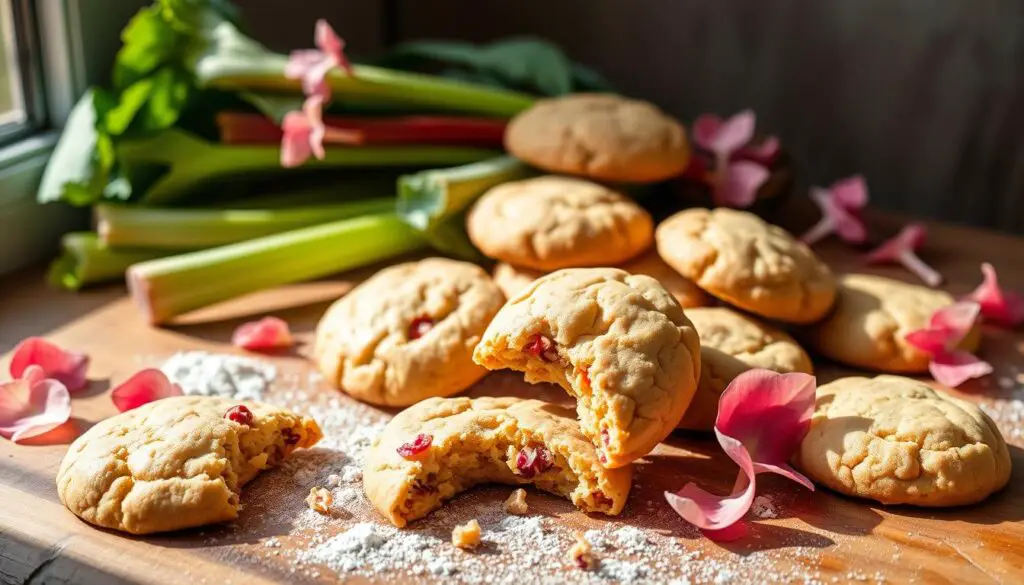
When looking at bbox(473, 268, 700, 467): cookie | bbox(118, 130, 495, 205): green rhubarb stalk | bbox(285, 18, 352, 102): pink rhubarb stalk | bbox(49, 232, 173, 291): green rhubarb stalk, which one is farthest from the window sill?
bbox(473, 268, 700, 467): cookie

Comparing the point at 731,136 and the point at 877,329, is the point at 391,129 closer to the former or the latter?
the point at 731,136

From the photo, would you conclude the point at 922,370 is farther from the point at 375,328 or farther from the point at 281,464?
the point at 281,464

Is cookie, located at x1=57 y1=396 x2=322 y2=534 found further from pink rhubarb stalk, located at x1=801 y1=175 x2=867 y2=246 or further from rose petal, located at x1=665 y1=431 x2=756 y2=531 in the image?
pink rhubarb stalk, located at x1=801 y1=175 x2=867 y2=246

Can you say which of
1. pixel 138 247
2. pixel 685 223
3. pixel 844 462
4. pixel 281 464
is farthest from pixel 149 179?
pixel 844 462

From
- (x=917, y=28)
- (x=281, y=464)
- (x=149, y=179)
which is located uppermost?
(x=917, y=28)

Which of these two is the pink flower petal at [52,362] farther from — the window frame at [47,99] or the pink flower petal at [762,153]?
the pink flower petal at [762,153]

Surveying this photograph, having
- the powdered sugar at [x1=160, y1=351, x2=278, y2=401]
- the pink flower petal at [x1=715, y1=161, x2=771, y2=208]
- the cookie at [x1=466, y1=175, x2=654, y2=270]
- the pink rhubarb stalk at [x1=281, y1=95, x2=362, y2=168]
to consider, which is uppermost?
the pink rhubarb stalk at [x1=281, y1=95, x2=362, y2=168]
